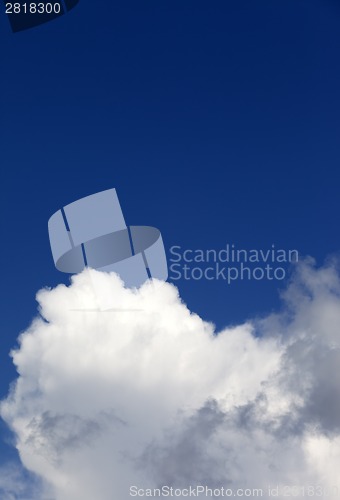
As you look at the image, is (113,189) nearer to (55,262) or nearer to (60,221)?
(60,221)

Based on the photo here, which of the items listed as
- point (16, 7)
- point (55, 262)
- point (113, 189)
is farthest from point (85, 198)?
point (16, 7)

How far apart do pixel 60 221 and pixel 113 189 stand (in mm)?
5045

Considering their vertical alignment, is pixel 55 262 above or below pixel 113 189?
below

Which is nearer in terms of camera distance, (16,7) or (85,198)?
(16,7)

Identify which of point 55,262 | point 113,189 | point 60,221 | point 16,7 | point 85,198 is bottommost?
point 55,262

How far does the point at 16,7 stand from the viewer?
23.2 metres

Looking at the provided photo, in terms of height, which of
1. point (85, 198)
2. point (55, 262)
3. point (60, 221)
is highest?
point (85, 198)

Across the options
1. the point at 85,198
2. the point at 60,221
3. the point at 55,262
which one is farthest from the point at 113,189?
the point at 55,262

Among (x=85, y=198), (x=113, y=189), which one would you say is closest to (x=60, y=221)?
(x=85, y=198)

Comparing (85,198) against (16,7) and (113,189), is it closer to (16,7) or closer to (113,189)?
(113,189)

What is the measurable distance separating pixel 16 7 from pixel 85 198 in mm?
15241

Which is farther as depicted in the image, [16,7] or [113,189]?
[113,189]

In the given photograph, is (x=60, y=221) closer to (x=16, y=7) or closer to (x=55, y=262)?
(x=55, y=262)

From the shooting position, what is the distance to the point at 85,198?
24891 mm
